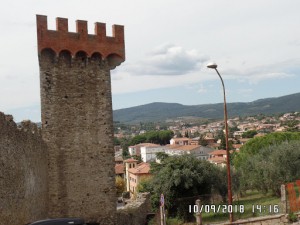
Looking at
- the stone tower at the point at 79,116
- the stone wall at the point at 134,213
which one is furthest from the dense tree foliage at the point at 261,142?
the stone tower at the point at 79,116

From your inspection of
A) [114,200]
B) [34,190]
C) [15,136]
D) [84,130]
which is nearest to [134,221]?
[114,200]

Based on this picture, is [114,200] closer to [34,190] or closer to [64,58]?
[34,190]

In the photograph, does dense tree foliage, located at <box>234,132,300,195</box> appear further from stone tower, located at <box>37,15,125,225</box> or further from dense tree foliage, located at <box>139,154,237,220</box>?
stone tower, located at <box>37,15,125,225</box>

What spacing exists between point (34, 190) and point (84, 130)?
12.0ft

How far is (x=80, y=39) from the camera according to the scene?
52.9 feet

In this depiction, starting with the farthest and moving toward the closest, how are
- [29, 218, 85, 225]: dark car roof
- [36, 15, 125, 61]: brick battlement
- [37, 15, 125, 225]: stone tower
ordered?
[37, 15, 125, 225]: stone tower
[36, 15, 125, 61]: brick battlement
[29, 218, 85, 225]: dark car roof

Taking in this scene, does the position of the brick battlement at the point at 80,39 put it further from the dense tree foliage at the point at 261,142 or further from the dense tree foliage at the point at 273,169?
the dense tree foliage at the point at 261,142

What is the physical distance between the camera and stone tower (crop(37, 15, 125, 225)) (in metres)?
15.7

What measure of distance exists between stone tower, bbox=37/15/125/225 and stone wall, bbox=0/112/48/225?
103 cm

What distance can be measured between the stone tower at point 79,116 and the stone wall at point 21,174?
3.39 ft

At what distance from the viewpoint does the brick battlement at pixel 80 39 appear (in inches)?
611

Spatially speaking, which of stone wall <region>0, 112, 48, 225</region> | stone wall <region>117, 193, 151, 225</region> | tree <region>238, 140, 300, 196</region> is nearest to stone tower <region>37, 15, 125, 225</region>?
stone wall <region>117, 193, 151, 225</region>

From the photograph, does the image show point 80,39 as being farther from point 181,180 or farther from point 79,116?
point 181,180

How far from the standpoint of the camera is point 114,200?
16.9 metres
